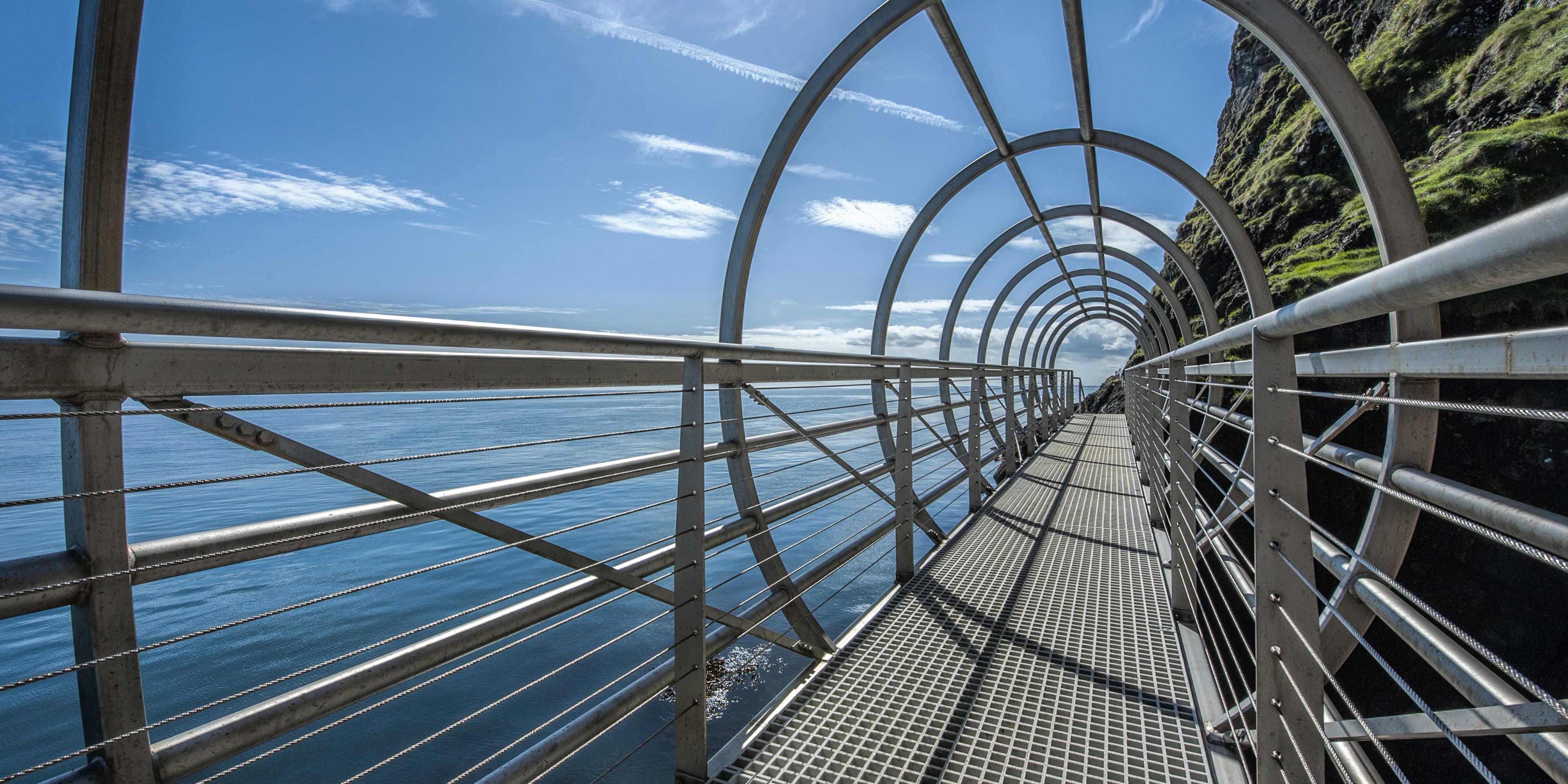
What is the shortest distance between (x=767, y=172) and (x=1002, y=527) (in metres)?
3.05

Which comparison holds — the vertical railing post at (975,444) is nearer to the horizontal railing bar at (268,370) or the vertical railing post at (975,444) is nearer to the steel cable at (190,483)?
the horizontal railing bar at (268,370)

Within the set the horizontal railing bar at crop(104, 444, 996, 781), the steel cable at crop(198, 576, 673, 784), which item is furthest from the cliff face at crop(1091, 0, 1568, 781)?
the steel cable at crop(198, 576, 673, 784)

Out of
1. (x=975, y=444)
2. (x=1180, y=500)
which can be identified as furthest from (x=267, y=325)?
(x=975, y=444)

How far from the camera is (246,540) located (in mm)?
1325

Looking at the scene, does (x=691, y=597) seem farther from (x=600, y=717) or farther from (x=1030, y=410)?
(x=1030, y=410)

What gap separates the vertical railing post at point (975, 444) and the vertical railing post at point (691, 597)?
3.77 meters

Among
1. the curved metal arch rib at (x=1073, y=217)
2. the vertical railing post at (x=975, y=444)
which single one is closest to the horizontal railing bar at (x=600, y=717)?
the vertical railing post at (x=975, y=444)

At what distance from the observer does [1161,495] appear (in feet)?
13.7

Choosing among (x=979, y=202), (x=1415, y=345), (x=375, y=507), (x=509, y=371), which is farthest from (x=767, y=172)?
(x=979, y=202)

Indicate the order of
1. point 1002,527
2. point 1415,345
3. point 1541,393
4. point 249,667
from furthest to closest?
point 1541,393 < point 249,667 < point 1002,527 < point 1415,345

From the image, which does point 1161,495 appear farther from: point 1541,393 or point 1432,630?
point 1541,393

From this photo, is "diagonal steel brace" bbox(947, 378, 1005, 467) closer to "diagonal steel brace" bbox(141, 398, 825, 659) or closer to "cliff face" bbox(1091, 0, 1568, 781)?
"diagonal steel brace" bbox(141, 398, 825, 659)

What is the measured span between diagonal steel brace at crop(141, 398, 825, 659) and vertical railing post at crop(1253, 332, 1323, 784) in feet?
4.83

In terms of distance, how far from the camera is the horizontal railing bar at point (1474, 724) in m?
0.84
